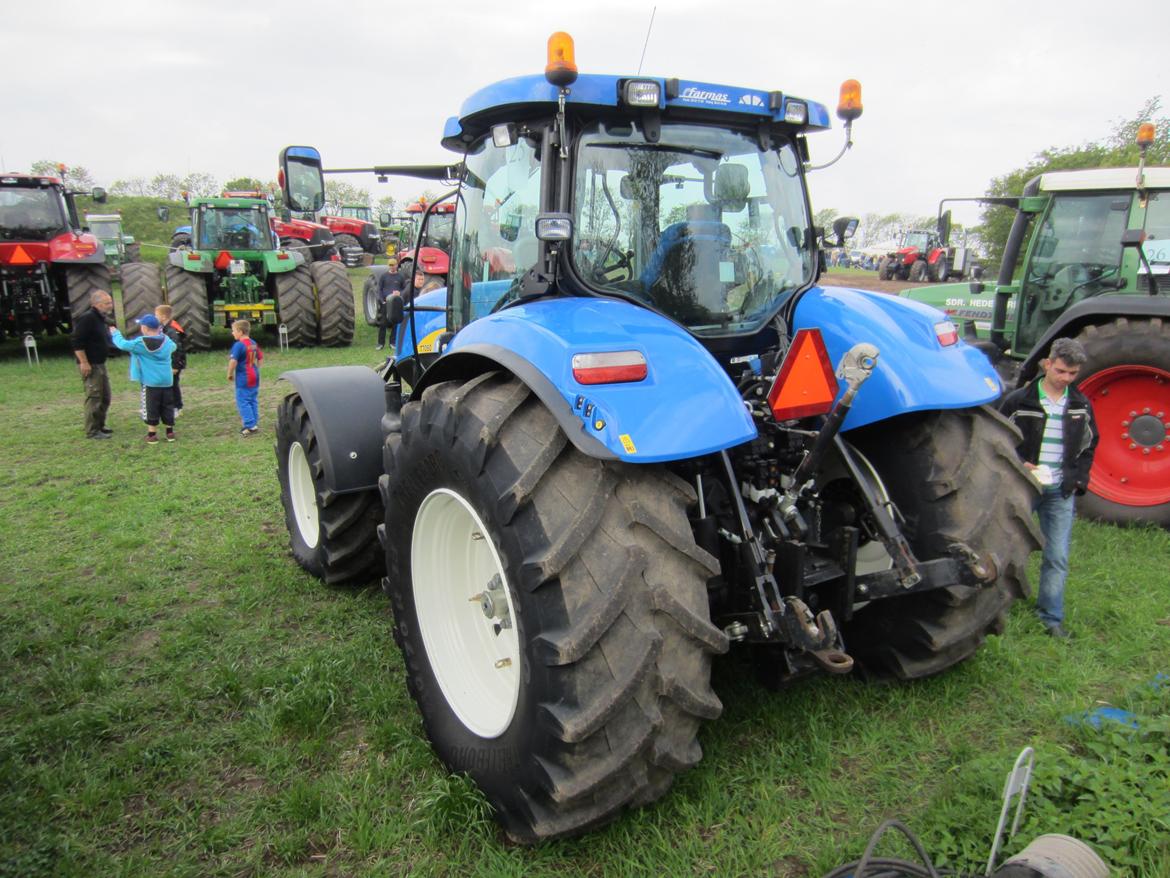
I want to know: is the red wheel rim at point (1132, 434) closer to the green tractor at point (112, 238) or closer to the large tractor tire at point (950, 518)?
the large tractor tire at point (950, 518)

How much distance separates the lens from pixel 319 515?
13.0ft

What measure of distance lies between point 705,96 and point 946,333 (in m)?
1.22

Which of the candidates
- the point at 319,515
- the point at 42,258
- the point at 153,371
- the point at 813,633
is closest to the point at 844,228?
the point at 813,633

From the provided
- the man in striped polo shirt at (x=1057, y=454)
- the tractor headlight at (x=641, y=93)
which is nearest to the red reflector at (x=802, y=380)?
the tractor headlight at (x=641, y=93)

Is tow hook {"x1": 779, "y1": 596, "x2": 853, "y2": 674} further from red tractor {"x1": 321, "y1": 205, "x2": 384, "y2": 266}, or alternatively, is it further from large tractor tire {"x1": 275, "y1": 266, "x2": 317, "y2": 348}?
red tractor {"x1": 321, "y1": 205, "x2": 384, "y2": 266}

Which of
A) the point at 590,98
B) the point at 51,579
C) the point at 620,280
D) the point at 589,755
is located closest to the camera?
the point at 589,755

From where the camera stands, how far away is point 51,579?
4.36m

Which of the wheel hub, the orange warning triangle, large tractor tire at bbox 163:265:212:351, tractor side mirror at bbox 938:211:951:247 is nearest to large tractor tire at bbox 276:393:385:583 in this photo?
the wheel hub

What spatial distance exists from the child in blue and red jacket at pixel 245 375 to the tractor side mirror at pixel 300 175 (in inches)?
165

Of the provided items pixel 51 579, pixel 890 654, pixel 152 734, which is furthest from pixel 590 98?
pixel 51 579

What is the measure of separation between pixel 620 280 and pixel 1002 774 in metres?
2.02

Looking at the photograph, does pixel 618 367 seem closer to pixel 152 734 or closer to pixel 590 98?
pixel 590 98

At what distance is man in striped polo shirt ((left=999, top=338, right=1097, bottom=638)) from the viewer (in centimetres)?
371

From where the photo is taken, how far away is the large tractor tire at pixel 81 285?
11711 mm
